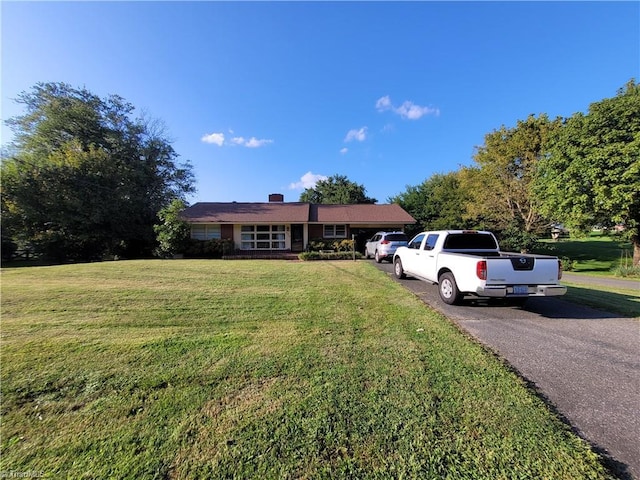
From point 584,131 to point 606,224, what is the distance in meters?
6.20

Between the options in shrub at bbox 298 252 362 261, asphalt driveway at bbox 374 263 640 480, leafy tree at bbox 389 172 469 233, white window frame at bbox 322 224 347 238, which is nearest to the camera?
asphalt driveway at bbox 374 263 640 480

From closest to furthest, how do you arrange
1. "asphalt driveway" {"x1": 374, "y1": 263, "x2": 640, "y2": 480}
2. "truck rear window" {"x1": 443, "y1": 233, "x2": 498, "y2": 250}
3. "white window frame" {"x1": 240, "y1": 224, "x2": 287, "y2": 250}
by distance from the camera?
"asphalt driveway" {"x1": 374, "y1": 263, "x2": 640, "y2": 480}, "truck rear window" {"x1": 443, "y1": 233, "x2": 498, "y2": 250}, "white window frame" {"x1": 240, "y1": 224, "x2": 287, "y2": 250}

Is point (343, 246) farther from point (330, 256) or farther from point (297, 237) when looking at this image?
point (297, 237)

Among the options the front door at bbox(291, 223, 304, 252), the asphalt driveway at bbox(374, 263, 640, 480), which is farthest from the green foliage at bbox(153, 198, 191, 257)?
the asphalt driveway at bbox(374, 263, 640, 480)

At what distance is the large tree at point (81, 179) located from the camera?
20281 mm

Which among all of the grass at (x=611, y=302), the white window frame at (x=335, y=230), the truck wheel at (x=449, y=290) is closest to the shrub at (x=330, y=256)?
the white window frame at (x=335, y=230)

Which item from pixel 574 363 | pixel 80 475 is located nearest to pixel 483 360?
pixel 574 363

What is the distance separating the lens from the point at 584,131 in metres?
16.8

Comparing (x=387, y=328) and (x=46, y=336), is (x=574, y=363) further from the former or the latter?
(x=46, y=336)

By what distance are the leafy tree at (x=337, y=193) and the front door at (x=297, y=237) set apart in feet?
54.8

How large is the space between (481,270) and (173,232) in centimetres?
1856

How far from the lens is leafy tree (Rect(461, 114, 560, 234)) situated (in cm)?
2172

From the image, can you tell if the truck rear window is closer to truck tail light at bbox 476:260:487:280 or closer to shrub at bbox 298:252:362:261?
truck tail light at bbox 476:260:487:280

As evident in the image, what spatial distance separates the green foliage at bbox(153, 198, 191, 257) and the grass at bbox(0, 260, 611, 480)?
1415 cm
